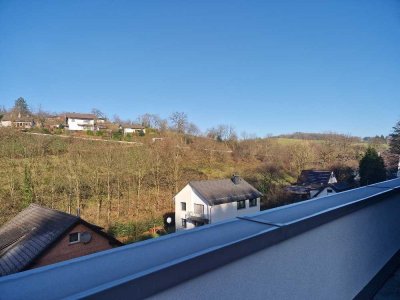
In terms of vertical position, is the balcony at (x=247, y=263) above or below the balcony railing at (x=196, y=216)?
above

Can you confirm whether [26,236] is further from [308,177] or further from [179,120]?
[308,177]

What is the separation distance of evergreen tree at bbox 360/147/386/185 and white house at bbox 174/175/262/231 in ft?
20.4

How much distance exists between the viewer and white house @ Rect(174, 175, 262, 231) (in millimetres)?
8766

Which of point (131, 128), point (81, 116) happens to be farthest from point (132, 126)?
point (81, 116)

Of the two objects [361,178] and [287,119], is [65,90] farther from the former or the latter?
[287,119]

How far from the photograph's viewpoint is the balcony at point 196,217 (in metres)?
8.75

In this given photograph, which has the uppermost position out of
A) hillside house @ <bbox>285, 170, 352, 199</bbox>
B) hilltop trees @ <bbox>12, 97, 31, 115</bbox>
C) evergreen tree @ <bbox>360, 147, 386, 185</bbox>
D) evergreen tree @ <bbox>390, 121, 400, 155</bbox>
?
hilltop trees @ <bbox>12, 97, 31, 115</bbox>

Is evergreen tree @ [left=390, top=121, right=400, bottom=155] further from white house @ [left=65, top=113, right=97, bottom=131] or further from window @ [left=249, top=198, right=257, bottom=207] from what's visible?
window @ [left=249, top=198, right=257, bottom=207]

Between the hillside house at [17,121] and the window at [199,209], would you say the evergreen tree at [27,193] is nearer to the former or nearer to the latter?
the hillside house at [17,121]

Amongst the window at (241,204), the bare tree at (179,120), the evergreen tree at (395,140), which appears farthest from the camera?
the window at (241,204)

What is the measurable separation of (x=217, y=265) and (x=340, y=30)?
11.7ft

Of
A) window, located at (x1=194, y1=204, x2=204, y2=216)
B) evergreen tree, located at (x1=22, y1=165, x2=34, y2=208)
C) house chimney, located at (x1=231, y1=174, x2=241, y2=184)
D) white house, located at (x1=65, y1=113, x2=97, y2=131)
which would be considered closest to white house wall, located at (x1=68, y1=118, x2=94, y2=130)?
white house, located at (x1=65, y1=113, x2=97, y2=131)

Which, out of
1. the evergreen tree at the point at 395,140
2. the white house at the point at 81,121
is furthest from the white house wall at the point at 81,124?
the evergreen tree at the point at 395,140

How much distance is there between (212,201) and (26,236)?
611cm
